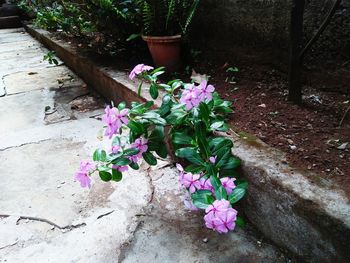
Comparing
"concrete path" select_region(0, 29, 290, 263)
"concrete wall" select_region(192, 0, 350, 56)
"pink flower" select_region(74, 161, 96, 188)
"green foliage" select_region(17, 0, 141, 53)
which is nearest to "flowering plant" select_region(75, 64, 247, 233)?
Result: "pink flower" select_region(74, 161, 96, 188)

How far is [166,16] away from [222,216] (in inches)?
72.6

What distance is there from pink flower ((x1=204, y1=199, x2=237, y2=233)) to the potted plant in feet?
5.36

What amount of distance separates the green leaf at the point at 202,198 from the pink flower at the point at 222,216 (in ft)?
0.25

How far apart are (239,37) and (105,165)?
1.57 m

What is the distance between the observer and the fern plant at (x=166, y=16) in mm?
2576

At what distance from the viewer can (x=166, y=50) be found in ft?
8.61

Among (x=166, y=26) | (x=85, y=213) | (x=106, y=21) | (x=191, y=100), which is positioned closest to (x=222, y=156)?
(x=191, y=100)

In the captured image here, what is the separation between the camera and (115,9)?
2.74m

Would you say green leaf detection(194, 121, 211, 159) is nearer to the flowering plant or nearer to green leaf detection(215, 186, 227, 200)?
the flowering plant

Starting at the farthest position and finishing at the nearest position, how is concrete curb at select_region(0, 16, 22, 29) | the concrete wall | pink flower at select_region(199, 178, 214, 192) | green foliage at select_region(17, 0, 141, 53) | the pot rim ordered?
concrete curb at select_region(0, 16, 22, 29) < green foliage at select_region(17, 0, 141, 53) < the pot rim < the concrete wall < pink flower at select_region(199, 178, 214, 192)

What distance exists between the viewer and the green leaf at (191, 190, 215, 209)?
1.32 m

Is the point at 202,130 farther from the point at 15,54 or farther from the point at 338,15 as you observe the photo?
the point at 15,54

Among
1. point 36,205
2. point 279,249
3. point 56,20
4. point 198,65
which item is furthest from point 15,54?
point 279,249

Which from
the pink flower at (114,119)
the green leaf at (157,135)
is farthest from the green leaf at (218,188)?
the pink flower at (114,119)
